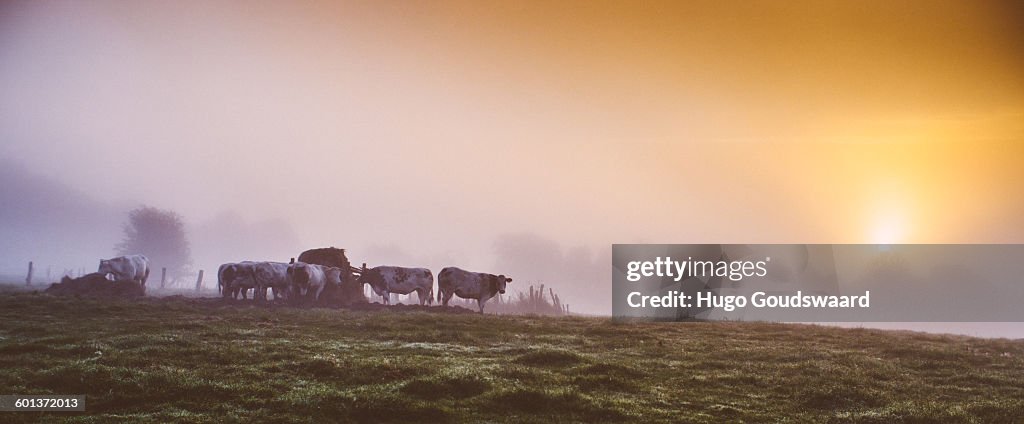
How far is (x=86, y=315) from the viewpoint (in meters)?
36.6

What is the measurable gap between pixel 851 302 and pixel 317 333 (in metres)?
42.4

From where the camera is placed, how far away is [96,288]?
165 feet

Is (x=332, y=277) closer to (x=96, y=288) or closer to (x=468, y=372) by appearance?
(x=96, y=288)

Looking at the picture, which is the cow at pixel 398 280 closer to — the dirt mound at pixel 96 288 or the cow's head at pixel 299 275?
the cow's head at pixel 299 275

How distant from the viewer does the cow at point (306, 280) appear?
177ft

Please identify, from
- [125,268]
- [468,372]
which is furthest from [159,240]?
[468,372]

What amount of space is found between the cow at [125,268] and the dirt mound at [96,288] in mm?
5685

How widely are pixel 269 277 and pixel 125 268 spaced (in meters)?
14.5

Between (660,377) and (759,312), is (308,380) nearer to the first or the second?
(660,377)

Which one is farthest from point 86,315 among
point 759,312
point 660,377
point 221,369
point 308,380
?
point 759,312

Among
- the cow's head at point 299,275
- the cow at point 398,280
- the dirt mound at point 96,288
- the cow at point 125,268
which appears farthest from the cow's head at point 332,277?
the cow at point 125,268

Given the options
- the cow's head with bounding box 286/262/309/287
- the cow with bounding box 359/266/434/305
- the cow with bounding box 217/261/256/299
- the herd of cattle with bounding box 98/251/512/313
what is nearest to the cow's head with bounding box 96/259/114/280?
the herd of cattle with bounding box 98/251/512/313

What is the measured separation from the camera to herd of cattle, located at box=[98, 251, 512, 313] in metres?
54.2

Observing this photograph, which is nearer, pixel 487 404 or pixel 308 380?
pixel 487 404
